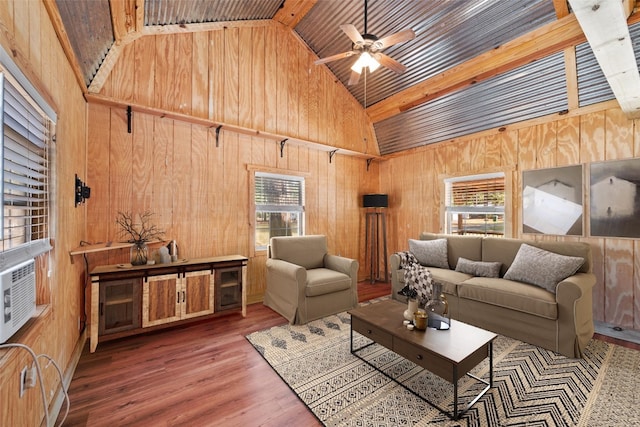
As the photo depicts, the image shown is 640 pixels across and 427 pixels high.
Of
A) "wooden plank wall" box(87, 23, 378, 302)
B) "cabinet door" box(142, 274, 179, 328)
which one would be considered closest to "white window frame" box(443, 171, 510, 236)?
"wooden plank wall" box(87, 23, 378, 302)

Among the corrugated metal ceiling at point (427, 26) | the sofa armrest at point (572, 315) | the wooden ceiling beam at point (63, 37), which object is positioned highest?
the corrugated metal ceiling at point (427, 26)

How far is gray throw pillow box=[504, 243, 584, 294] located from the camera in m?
2.65

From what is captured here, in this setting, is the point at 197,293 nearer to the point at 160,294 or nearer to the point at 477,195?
the point at 160,294

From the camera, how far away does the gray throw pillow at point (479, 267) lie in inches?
129

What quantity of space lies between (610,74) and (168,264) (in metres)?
4.27

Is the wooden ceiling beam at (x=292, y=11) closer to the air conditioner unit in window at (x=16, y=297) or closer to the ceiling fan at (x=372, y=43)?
the ceiling fan at (x=372, y=43)

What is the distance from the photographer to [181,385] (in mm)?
2059

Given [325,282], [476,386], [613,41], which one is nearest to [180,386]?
[325,282]

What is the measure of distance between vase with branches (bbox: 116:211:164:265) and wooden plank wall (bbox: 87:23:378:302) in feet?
0.28

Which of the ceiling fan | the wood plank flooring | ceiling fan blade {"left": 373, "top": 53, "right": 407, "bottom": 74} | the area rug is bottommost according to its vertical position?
the wood plank flooring

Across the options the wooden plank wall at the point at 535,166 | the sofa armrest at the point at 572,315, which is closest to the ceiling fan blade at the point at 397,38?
the wooden plank wall at the point at 535,166

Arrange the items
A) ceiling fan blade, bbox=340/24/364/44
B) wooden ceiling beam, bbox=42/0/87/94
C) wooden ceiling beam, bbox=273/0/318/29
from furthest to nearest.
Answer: wooden ceiling beam, bbox=273/0/318/29 → ceiling fan blade, bbox=340/24/364/44 → wooden ceiling beam, bbox=42/0/87/94

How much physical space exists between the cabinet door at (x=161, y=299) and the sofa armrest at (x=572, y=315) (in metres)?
3.69

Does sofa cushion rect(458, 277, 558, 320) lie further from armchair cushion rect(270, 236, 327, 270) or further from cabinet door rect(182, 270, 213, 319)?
cabinet door rect(182, 270, 213, 319)
